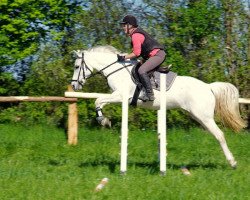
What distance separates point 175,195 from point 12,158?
4.77 metres

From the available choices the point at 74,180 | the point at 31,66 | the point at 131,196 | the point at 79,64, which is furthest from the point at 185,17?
the point at 131,196

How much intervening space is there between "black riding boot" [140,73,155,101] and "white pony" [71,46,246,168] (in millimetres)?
144

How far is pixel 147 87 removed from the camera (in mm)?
10031

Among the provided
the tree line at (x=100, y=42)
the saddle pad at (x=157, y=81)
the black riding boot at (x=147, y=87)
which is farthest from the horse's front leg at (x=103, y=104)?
the tree line at (x=100, y=42)

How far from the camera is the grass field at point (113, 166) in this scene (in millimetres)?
7583

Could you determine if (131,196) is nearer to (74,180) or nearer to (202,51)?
(74,180)

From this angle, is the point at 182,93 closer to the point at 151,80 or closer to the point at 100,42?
the point at 151,80

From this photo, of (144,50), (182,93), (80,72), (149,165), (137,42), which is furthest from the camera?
(80,72)

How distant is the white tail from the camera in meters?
10.8

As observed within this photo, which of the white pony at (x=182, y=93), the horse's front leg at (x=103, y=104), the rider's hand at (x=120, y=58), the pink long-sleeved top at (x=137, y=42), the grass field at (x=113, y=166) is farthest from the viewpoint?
the rider's hand at (x=120, y=58)

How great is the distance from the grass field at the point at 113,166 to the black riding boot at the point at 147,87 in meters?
1.08

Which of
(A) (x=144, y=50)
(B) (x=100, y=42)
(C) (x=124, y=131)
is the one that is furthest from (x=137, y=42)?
(B) (x=100, y=42)

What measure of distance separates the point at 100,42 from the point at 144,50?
567cm

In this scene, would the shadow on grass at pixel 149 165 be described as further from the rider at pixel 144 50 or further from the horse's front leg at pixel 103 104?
the rider at pixel 144 50
